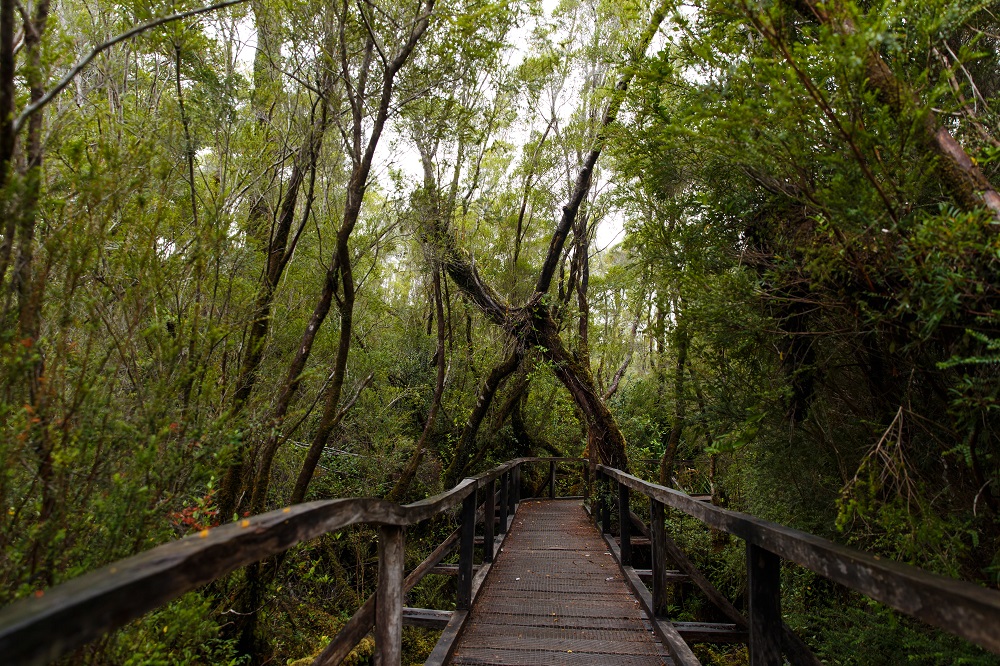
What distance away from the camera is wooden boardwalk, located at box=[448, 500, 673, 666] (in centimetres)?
325

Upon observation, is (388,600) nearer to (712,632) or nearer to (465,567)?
(465,567)

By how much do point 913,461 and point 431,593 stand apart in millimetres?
7494

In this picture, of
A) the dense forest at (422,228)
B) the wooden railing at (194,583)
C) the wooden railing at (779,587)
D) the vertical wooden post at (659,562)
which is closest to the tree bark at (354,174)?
the dense forest at (422,228)

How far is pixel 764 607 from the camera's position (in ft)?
7.32

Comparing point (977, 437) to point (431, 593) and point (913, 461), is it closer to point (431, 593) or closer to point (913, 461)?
point (913, 461)

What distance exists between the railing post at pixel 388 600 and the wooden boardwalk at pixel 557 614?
962mm

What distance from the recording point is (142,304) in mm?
2697

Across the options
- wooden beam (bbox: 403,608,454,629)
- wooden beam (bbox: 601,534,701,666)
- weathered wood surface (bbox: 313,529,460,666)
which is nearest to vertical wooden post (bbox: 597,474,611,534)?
wooden beam (bbox: 601,534,701,666)

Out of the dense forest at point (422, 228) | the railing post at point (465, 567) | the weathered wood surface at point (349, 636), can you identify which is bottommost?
the railing post at point (465, 567)

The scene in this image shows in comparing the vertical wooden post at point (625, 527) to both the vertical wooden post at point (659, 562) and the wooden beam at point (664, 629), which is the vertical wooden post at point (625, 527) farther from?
the vertical wooden post at point (659, 562)

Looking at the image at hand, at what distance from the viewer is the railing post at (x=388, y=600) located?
2359 millimetres

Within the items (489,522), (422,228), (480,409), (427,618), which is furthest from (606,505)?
(422,228)

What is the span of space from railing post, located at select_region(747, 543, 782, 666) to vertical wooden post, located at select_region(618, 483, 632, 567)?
3.05m

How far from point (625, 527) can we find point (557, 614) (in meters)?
1.58
